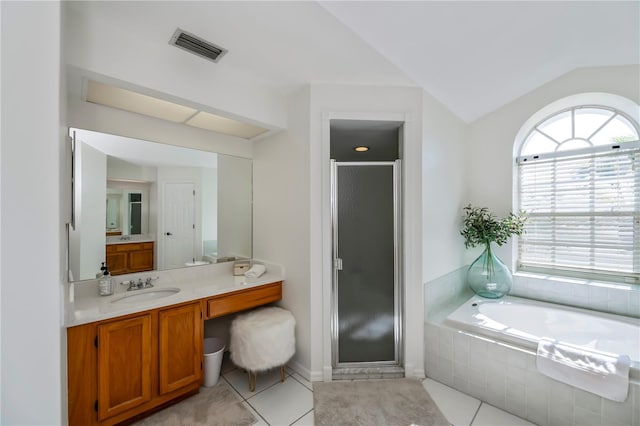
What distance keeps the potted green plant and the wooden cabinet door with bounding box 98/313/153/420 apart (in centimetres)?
304

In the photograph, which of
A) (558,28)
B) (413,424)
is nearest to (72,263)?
(413,424)

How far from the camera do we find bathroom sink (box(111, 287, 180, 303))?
Answer: 1909mm

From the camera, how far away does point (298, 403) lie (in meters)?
1.87

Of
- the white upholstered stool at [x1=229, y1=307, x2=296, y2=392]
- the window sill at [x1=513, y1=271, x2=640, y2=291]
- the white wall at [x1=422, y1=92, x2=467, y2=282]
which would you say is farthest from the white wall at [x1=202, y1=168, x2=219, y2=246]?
the window sill at [x1=513, y1=271, x2=640, y2=291]

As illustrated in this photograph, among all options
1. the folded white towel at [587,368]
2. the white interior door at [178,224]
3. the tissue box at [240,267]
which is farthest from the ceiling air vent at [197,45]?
the folded white towel at [587,368]

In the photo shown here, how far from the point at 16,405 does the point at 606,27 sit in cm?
390

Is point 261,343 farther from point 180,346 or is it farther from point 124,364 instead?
point 124,364

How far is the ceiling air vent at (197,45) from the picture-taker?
157 centimetres

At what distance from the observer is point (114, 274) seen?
1981 mm

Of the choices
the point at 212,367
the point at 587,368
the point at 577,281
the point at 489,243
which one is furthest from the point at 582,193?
the point at 212,367

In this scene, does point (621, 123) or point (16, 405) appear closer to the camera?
point (16, 405)

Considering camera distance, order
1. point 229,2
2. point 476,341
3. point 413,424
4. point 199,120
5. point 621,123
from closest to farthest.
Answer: point 229,2 < point 413,424 < point 476,341 < point 199,120 < point 621,123

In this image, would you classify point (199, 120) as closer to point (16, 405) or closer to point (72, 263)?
point (72, 263)

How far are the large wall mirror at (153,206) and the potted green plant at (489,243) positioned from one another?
2467 millimetres
